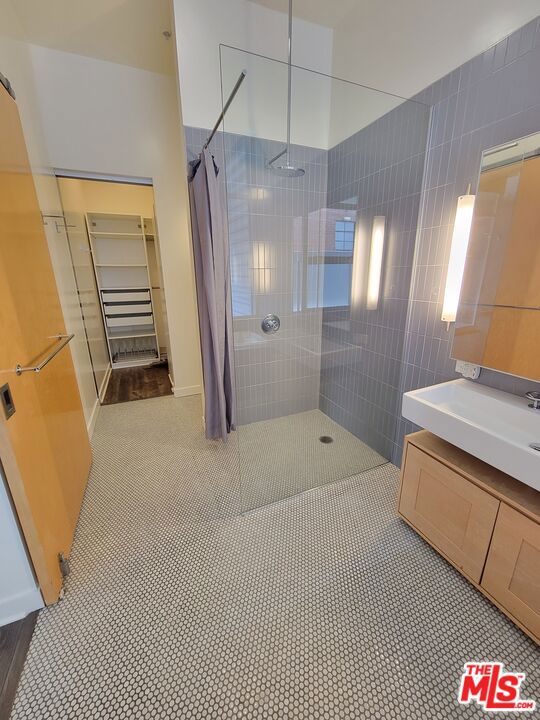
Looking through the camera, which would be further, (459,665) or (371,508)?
(371,508)

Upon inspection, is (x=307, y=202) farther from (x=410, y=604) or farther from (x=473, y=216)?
(x=410, y=604)

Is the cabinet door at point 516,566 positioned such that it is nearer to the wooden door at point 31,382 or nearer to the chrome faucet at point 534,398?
the chrome faucet at point 534,398

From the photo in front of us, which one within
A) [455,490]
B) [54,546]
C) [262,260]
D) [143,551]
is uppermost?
[262,260]

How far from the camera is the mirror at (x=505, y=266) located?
4.23 feet

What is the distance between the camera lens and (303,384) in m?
2.76

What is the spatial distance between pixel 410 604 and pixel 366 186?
2.49 metres

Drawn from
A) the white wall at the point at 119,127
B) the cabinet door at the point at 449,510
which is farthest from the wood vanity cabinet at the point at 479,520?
the white wall at the point at 119,127

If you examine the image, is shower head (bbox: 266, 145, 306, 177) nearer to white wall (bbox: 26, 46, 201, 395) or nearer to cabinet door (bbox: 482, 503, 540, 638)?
white wall (bbox: 26, 46, 201, 395)

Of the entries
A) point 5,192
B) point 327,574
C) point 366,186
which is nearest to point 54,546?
point 327,574

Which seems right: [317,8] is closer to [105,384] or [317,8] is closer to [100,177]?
[100,177]

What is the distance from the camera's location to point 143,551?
5.13ft

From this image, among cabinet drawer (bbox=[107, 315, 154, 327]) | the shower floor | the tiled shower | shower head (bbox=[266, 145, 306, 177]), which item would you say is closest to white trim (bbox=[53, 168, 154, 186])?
the tiled shower

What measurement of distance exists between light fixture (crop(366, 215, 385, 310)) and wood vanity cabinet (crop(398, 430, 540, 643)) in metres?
1.06

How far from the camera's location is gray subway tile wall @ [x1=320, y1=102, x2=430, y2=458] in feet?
5.90
